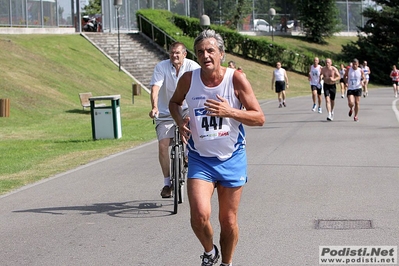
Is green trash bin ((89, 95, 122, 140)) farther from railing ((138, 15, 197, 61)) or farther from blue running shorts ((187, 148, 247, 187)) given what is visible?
railing ((138, 15, 197, 61))

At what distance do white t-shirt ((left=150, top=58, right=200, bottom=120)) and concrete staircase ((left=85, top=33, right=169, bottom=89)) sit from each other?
29.3 metres

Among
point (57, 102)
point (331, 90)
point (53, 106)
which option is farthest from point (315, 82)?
point (57, 102)

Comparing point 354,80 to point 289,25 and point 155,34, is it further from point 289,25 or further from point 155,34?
point 289,25

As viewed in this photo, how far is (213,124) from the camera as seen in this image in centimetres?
601

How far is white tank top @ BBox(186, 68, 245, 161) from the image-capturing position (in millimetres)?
6016

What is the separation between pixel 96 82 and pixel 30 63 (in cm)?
302

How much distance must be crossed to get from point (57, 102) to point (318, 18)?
133 ft

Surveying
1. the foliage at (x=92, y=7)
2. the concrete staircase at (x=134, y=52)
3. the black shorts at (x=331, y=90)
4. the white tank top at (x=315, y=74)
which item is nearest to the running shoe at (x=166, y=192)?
the black shorts at (x=331, y=90)

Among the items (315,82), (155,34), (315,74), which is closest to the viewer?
(315,82)

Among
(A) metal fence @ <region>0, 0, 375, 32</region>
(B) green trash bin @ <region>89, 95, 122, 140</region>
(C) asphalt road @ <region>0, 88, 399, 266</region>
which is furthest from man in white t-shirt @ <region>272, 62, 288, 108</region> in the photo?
(C) asphalt road @ <region>0, 88, 399, 266</region>

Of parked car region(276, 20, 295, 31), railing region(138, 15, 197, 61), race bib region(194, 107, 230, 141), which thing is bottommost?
race bib region(194, 107, 230, 141)

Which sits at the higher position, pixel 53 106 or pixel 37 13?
pixel 37 13

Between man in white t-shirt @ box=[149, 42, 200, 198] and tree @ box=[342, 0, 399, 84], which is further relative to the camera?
tree @ box=[342, 0, 399, 84]

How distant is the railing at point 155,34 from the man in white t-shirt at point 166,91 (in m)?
34.0
